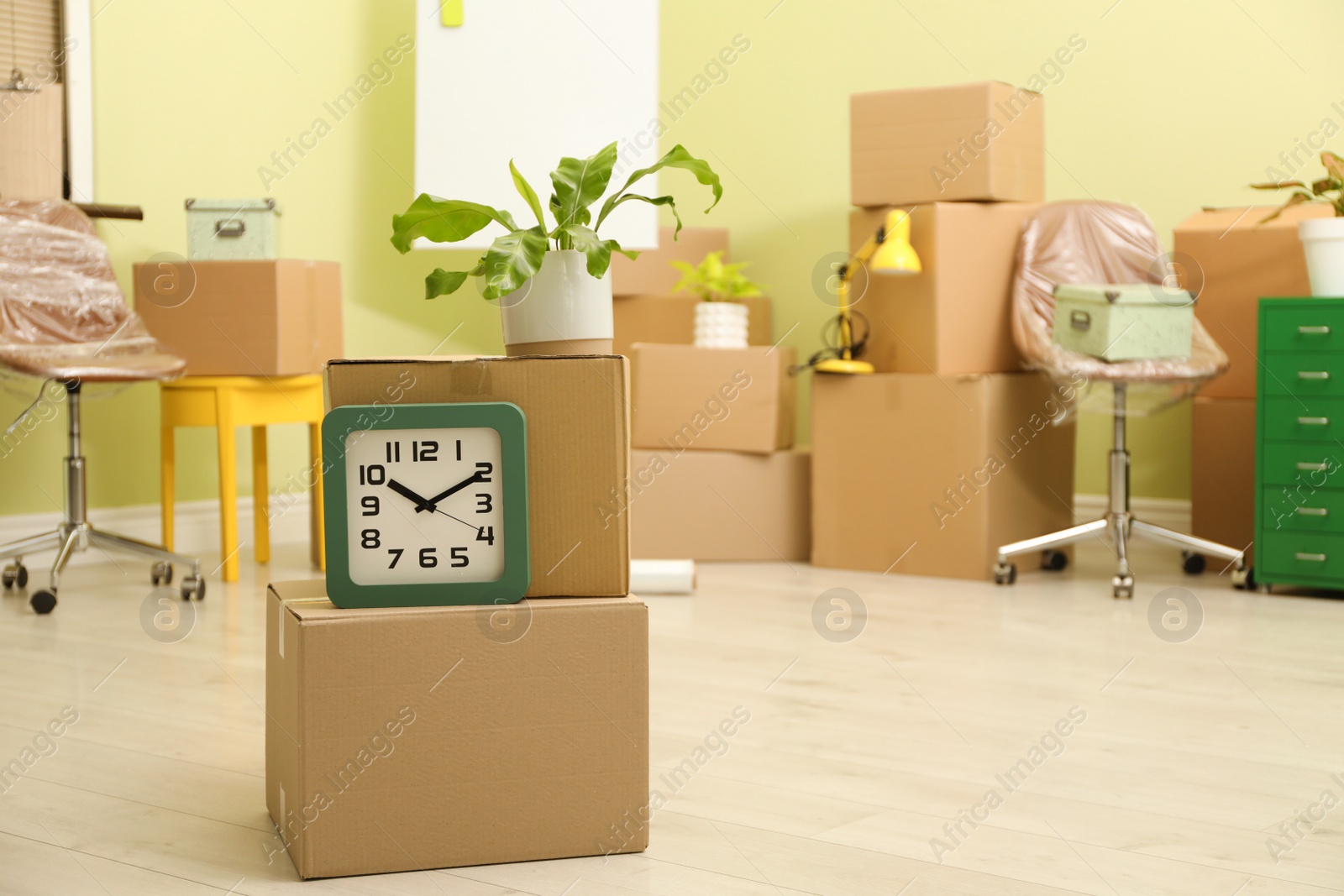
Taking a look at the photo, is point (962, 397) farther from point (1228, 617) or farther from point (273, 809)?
point (273, 809)

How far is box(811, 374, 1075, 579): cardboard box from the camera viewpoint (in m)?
3.48

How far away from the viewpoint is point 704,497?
150 inches

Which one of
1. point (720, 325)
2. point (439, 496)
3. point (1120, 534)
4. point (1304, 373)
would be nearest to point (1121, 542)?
point (1120, 534)

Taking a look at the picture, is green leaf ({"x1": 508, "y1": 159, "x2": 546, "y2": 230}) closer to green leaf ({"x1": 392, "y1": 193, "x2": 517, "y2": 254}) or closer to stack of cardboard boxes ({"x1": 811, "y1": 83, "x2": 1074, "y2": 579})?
green leaf ({"x1": 392, "y1": 193, "x2": 517, "y2": 254})

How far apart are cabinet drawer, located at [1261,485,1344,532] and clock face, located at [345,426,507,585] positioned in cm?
244

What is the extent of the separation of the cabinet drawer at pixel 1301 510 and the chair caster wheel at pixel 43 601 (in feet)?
9.65

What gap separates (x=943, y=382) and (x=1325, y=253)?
980 millimetres

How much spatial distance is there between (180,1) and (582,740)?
329 cm

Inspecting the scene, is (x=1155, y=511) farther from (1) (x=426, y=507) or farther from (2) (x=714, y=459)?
(1) (x=426, y=507)

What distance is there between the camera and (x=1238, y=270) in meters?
3.54

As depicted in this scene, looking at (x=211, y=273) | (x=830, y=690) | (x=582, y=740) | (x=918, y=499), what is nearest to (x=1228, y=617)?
(x=918, y=499)

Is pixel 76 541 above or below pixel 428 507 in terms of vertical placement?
below

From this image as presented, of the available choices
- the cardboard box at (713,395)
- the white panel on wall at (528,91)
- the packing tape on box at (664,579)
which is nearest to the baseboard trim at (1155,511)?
the cardboard box at (713,395)

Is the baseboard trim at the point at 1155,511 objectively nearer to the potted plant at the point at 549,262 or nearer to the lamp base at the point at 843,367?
the lamp base at the point at 843,367
